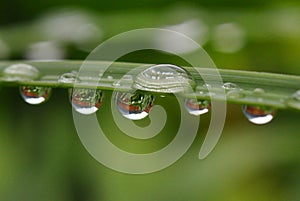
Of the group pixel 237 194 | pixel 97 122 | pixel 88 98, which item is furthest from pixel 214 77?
pixel 97 122

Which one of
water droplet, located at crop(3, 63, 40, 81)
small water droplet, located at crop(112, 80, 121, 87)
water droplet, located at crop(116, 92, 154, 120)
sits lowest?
water droplet, located at crop(116, 92, 154, 120)

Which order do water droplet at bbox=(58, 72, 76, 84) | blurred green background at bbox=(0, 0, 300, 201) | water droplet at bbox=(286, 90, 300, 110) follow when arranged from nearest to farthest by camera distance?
water droplet at bbox=(286, 90, 300, 110), water droplet at bbox=(58, 72, 76, 84), blurred green background at bbox=(0, 0, 300, 201)

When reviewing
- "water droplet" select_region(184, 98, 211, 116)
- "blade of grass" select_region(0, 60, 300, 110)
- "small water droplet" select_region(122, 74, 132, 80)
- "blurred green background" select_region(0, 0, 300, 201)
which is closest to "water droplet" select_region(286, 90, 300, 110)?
"blade of grass" select_region(0, 60, 300, 110)

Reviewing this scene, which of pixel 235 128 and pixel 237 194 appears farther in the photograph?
pixel 235 128

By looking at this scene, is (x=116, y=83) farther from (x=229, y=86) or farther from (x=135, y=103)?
(x=229, y=86)

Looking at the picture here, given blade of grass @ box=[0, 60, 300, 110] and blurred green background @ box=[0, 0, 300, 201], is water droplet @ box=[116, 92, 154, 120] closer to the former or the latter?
blade of grass @ box=[0, 60, 300, 110]

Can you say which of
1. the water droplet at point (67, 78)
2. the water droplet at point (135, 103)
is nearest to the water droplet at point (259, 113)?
the water droplet at point (135, 103)

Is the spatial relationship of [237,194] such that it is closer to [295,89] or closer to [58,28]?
Result: [295,89]

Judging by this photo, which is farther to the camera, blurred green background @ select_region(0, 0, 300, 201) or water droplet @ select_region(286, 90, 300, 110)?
blurred green background @ select_region(0, 0, 300, 201)
